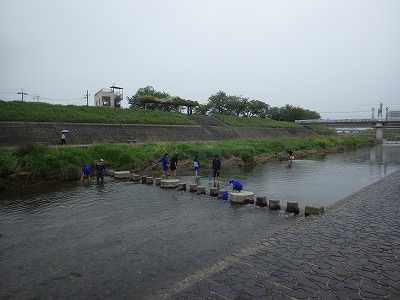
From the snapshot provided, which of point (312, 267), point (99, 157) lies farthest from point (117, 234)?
point (99, 157)

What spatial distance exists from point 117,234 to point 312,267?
5893mm

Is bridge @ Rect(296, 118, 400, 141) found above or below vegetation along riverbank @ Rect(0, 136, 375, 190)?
above

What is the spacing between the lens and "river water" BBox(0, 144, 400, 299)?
605 centimetres

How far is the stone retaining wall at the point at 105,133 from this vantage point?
→ 25.8m

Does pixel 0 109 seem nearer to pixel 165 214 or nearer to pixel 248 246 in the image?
pixel 165 214

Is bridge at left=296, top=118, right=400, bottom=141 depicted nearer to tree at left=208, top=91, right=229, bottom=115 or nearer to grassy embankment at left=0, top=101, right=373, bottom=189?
tree at left=208, top=91, right=229, bottom=115

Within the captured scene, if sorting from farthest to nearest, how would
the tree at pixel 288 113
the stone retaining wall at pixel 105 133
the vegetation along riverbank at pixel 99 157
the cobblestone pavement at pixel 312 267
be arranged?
the tree at pixel 288 113
the stone retaining wall at pixel 105 133
the vegetation along riverbank at pixel 99 157
the cobblestone pavement at pixel 312 267

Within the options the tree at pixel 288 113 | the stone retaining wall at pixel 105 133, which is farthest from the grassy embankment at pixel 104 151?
the tree at pixel 288 113

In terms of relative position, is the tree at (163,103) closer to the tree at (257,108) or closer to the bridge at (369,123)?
the tree at (257,108)

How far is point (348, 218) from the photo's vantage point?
9.45 m

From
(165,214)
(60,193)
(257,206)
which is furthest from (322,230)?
(60,193)

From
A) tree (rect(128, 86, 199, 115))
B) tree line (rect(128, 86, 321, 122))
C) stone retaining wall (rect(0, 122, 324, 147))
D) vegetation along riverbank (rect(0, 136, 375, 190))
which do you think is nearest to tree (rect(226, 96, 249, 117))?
Answer: tree line (rect(128, 86, 321, 122))

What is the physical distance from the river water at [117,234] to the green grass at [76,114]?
17.4m

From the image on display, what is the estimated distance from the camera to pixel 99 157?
2247 cm
